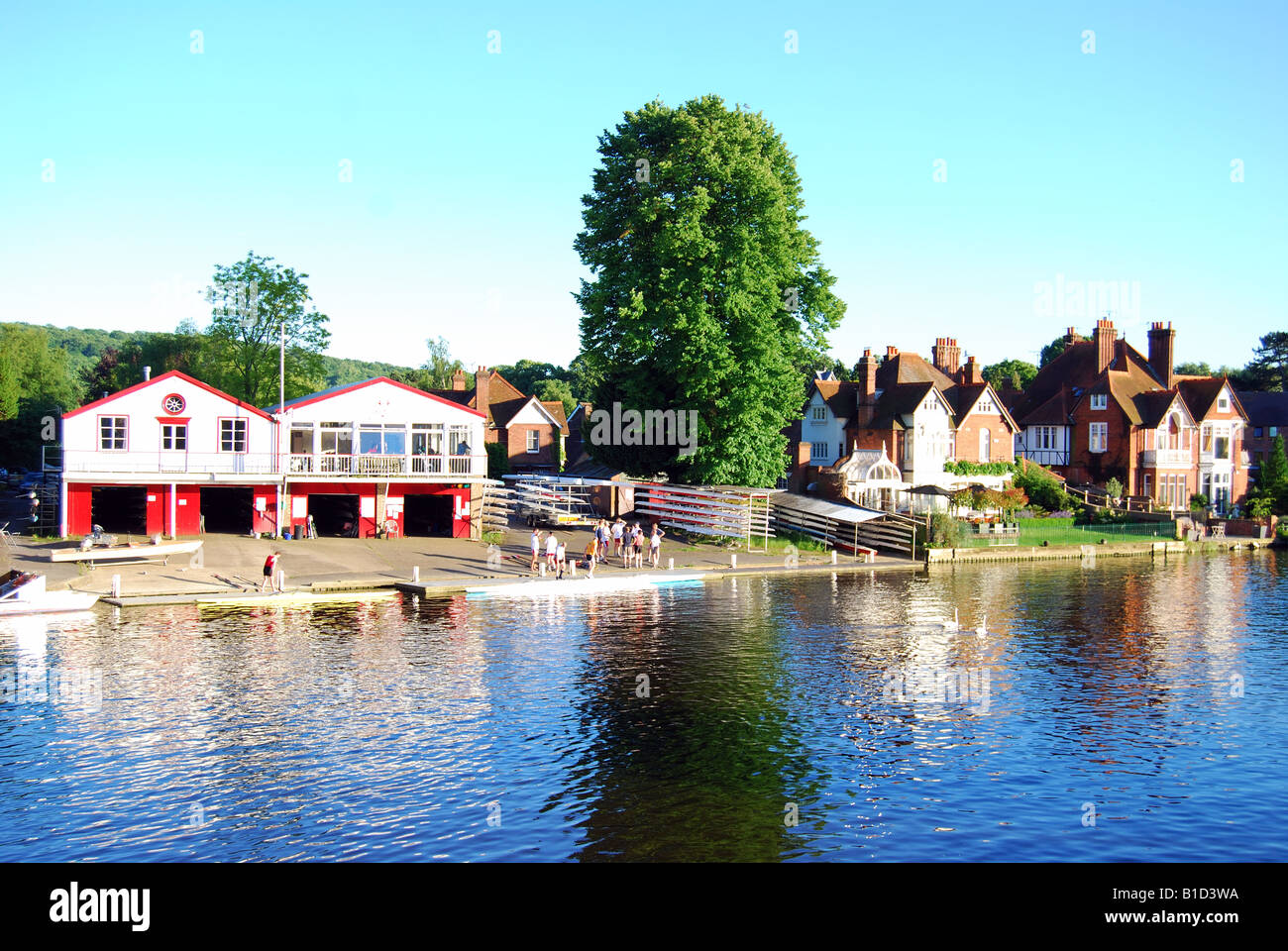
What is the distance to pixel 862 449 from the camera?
239ft

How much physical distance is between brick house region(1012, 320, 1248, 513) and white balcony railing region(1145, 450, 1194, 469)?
0.24 ft

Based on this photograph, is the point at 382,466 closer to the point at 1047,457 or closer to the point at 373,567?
the point at 373,567

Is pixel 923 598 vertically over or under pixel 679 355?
under

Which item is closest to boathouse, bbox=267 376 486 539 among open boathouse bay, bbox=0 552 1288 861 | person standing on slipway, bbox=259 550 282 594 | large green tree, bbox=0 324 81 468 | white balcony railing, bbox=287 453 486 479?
white balcony railing, bbox=287 453 486 479

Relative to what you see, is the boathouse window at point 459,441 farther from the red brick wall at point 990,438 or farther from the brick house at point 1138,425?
the brick house at point 1138,425

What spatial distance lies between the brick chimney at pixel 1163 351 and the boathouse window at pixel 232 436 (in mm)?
67927

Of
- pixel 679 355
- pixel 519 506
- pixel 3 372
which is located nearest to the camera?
pixel 679 355

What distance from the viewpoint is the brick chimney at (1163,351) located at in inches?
3199

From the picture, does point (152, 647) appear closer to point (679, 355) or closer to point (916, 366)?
point (679, 355)

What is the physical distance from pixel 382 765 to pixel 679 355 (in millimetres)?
38140

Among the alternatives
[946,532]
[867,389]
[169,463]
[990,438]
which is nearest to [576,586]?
[169,463]

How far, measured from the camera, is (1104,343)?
82.2 metres

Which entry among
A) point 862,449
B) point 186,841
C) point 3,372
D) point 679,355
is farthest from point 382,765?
point 3,372

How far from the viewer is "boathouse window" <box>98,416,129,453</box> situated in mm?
48906
